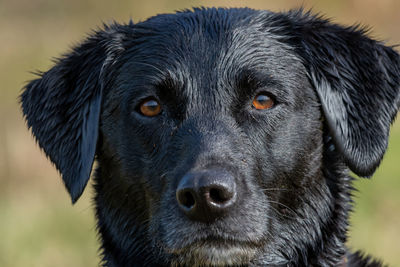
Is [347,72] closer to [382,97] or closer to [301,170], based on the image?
[382,97]

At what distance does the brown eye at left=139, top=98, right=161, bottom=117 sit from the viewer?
4.16 m

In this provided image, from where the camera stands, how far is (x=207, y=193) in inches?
144

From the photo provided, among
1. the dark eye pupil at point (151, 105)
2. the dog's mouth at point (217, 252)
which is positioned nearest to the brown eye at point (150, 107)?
the dark eye pupil at point (151, 105)

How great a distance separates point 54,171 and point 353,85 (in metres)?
5.48

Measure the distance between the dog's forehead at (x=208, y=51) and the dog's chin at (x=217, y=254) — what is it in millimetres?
850

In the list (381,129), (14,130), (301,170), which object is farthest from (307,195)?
(14,130)

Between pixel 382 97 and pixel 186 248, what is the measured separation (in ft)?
4.59

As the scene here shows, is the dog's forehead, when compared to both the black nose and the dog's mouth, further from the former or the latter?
the dog's mouth

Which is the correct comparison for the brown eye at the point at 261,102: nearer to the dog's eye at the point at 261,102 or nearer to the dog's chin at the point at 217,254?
the dog's eye at the point at 261,102

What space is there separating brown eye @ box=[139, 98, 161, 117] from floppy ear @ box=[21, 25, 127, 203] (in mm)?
306

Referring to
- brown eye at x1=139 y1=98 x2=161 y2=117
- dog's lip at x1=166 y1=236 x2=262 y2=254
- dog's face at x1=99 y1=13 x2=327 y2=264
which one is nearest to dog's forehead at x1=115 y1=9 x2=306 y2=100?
dog's face at x1=99 y1=13 x2=327 y2=264

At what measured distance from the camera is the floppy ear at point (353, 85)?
13.9 feet

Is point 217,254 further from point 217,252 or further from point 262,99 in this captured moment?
point 262,99

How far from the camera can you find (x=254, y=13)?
177 inches
